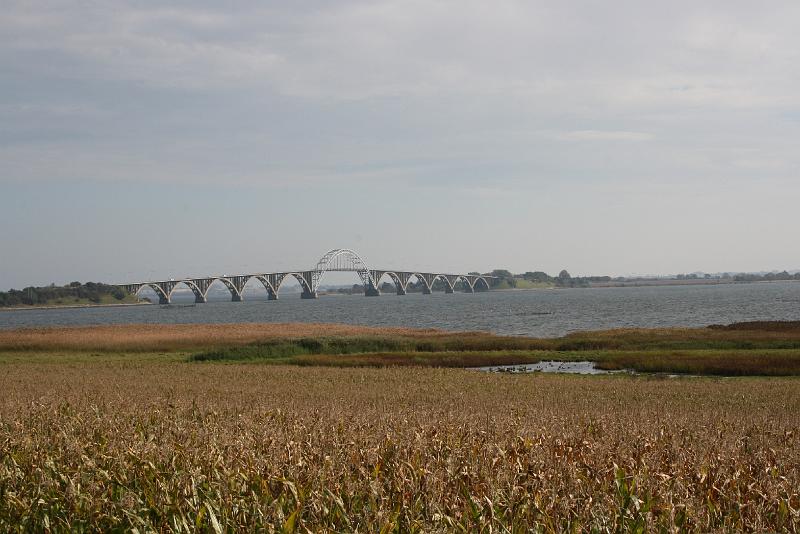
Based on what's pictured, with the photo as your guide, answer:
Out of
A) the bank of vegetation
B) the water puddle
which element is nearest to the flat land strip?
the bank of vegetation

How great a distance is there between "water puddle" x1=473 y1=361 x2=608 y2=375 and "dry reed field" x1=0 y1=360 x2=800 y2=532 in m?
22.2

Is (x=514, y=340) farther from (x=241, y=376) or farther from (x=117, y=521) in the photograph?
(x=117, y=521)

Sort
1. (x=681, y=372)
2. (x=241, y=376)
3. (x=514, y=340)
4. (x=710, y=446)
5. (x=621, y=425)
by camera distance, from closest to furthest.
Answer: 1. (x=710, y=446)
2. (x=621, y=425)
3. (x=241, y=376)
4. (x=681, y=372)
5. (x=514, y=340)

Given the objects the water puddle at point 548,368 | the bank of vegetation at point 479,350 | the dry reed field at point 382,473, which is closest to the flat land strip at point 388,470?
the dry reed field at point 382,473

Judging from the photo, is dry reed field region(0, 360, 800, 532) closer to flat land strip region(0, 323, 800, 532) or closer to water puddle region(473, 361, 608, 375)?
flat land strip region(0, 323, 800, 532)

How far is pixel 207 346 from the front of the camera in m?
57.9

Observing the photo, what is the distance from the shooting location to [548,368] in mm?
40938

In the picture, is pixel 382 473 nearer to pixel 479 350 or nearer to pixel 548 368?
pixel 548 368

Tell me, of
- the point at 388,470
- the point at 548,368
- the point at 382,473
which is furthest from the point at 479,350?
the point at 382,473

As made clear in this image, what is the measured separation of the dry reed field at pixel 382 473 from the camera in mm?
6531

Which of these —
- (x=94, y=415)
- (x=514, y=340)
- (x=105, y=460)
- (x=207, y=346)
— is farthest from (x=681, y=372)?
(x=207, y=346)


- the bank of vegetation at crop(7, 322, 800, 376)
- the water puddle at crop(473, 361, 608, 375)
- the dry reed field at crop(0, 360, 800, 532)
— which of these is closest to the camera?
the dry reed field at crop(0, 360, 800, 532)

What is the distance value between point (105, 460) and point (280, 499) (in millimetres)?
3047

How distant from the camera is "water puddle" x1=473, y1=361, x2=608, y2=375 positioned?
38.6 metres
